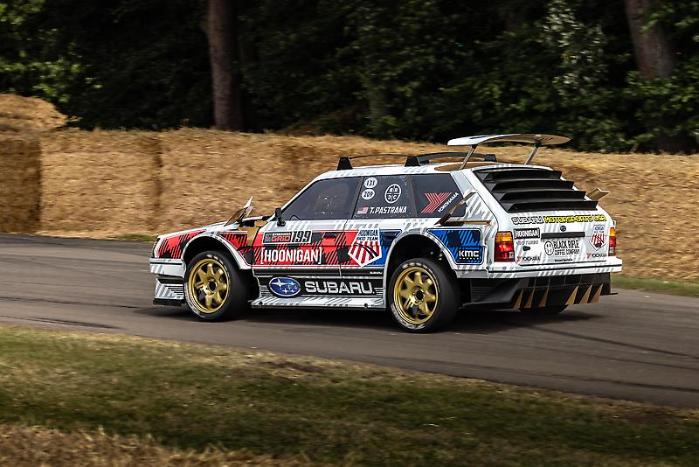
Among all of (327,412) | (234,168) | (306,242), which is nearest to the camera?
(327,412)

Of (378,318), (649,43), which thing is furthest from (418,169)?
(649,43)

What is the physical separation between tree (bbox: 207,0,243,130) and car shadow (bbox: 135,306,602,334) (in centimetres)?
1681

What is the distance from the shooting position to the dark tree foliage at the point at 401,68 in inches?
936

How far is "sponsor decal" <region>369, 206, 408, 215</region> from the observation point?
1183 cm

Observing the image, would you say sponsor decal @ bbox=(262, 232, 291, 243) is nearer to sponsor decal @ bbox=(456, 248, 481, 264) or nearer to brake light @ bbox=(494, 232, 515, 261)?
sponsor decal @ bbox=(456, 248, 481, 264)

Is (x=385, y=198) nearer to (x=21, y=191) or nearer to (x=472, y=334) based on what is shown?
(x=472, y=334)

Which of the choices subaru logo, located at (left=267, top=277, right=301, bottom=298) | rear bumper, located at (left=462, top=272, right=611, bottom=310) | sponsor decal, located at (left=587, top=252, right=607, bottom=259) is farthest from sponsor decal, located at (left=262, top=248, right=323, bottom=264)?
sponsor decal, located at (left=587, top=252, right=607, bottom=259)

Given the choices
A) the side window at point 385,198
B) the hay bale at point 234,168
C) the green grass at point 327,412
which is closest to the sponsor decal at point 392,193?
the side window at point 385,198

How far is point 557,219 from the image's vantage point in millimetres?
11617

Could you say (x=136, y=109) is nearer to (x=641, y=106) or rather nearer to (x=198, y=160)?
(x=198, y=160)

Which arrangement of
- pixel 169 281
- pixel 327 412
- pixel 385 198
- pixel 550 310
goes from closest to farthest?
1. pixel 327 412
2. pixel 385 198
3. pixel 550 310
4. pixel 169 281

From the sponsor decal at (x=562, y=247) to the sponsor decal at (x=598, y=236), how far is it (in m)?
0.24

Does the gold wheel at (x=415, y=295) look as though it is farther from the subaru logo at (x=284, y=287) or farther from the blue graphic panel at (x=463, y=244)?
the subaru logo at (x=284, y=287)

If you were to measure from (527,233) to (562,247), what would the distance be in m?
0.50
